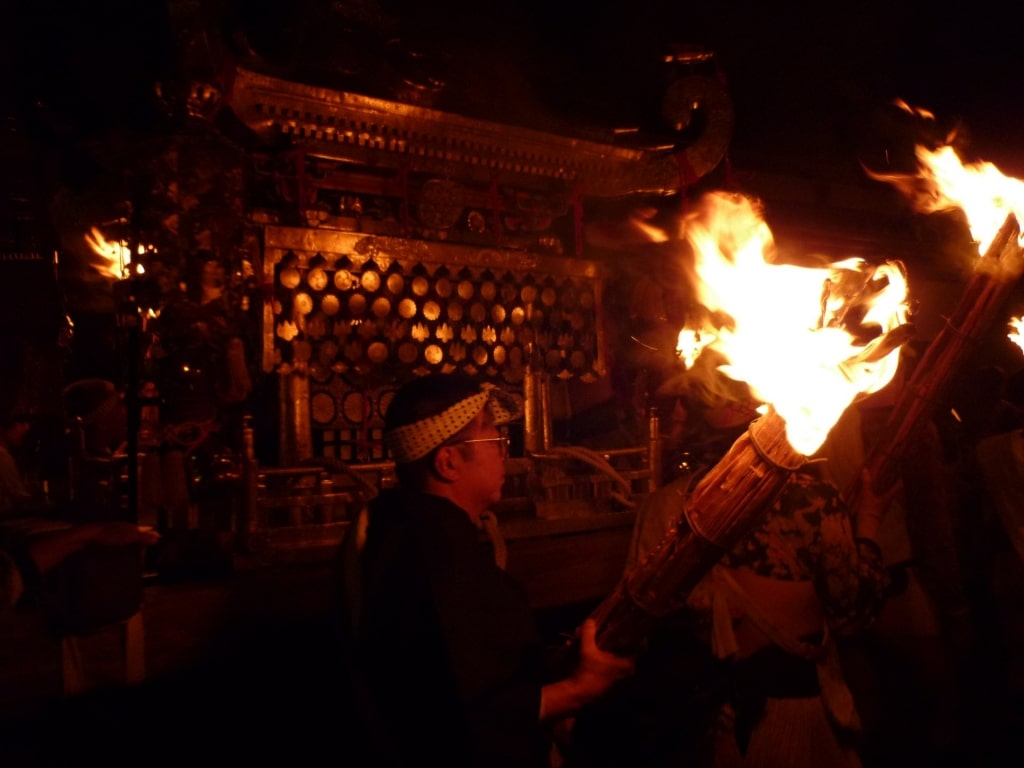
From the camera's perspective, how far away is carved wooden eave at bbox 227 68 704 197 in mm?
4430

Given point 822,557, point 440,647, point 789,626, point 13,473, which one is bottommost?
point 789,626

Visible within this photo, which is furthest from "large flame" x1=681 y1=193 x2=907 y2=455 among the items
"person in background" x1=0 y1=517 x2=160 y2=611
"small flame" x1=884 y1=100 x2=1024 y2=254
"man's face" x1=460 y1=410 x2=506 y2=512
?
"person in background" x1=0 y1=517 x2=160 y2=611

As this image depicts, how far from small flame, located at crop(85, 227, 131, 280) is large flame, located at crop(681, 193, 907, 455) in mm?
3883

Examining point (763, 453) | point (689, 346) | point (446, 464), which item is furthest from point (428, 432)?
point (689, 346)

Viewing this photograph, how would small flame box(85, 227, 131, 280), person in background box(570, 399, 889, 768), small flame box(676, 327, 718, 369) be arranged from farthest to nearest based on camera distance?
small flame box(676, 327, 718, 369)
small flame box(85, 227, 131, 280)
person in background box(570, 399, 889, 768)

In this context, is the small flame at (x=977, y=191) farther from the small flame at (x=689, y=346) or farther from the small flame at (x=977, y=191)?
the small flame at (x=689, y=346)

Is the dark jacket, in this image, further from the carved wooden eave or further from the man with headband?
the carved wooden eave

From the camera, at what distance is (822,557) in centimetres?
331

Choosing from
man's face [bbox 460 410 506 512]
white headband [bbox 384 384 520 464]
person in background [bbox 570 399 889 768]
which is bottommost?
person in background [bbox 570 399 889 768]

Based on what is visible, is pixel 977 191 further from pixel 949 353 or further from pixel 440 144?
pixel 440 144

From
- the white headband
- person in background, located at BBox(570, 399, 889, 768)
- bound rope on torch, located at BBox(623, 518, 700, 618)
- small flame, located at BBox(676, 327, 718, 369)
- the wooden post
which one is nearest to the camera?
bound rope on torch, located at BBox(623, 518, 700, 618)

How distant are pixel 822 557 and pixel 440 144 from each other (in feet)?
12.3

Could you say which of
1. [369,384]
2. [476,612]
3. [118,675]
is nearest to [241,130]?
[369,384]

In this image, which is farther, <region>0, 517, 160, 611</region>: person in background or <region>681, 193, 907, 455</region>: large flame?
<region>0, 517, 160, 611</region>: person in background
